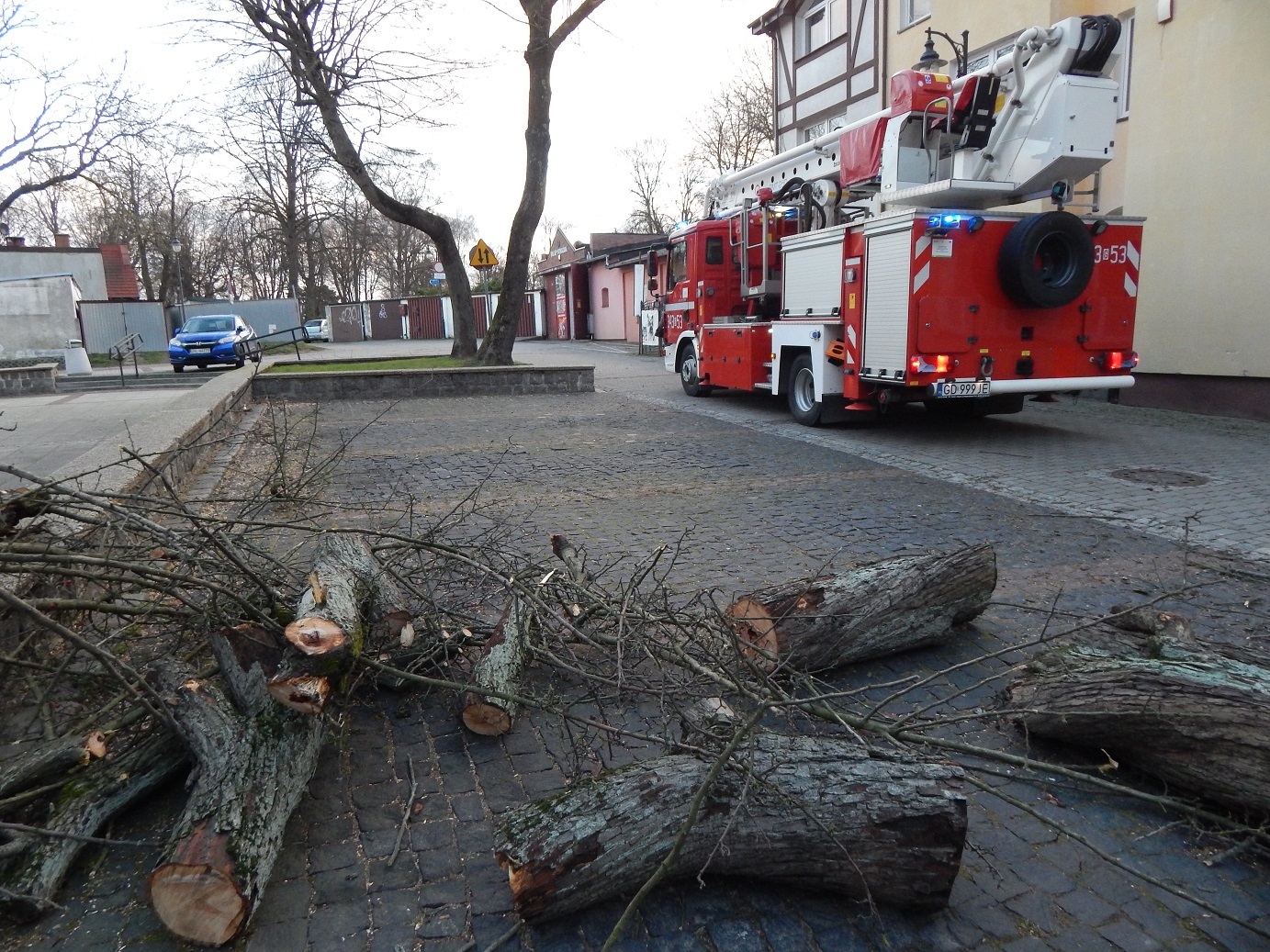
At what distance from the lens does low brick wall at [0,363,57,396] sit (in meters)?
17.8

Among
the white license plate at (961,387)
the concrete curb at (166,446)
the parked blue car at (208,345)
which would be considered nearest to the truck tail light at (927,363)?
the white license plate at (961,387)

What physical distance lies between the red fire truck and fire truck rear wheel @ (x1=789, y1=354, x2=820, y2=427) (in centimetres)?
6

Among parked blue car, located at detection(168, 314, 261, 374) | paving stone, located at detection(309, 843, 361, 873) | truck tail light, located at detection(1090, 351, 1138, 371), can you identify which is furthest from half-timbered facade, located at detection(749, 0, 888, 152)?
paving stone, located at detection(309, 843, 361, 873)

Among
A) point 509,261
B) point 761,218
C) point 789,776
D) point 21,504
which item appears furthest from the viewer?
point 509,261

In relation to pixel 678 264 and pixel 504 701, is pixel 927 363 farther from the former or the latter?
pixel 504 701

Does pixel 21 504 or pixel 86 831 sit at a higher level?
pixel 21 504

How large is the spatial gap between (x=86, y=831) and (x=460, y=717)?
1255 millimetres

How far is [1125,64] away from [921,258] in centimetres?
660

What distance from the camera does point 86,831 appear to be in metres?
2.59

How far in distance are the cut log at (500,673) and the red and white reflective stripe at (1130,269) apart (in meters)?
8.86

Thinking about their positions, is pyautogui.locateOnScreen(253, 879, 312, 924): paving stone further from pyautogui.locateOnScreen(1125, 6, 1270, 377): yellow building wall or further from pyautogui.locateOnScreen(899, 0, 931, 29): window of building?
pyautogui.locateOnScreen(899, 0, 931, 29): window of building

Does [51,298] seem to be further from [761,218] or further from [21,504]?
[21,504]

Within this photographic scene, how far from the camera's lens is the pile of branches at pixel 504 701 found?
2373mm

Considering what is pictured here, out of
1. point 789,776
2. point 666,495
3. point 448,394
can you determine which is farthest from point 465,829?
point 448,394
